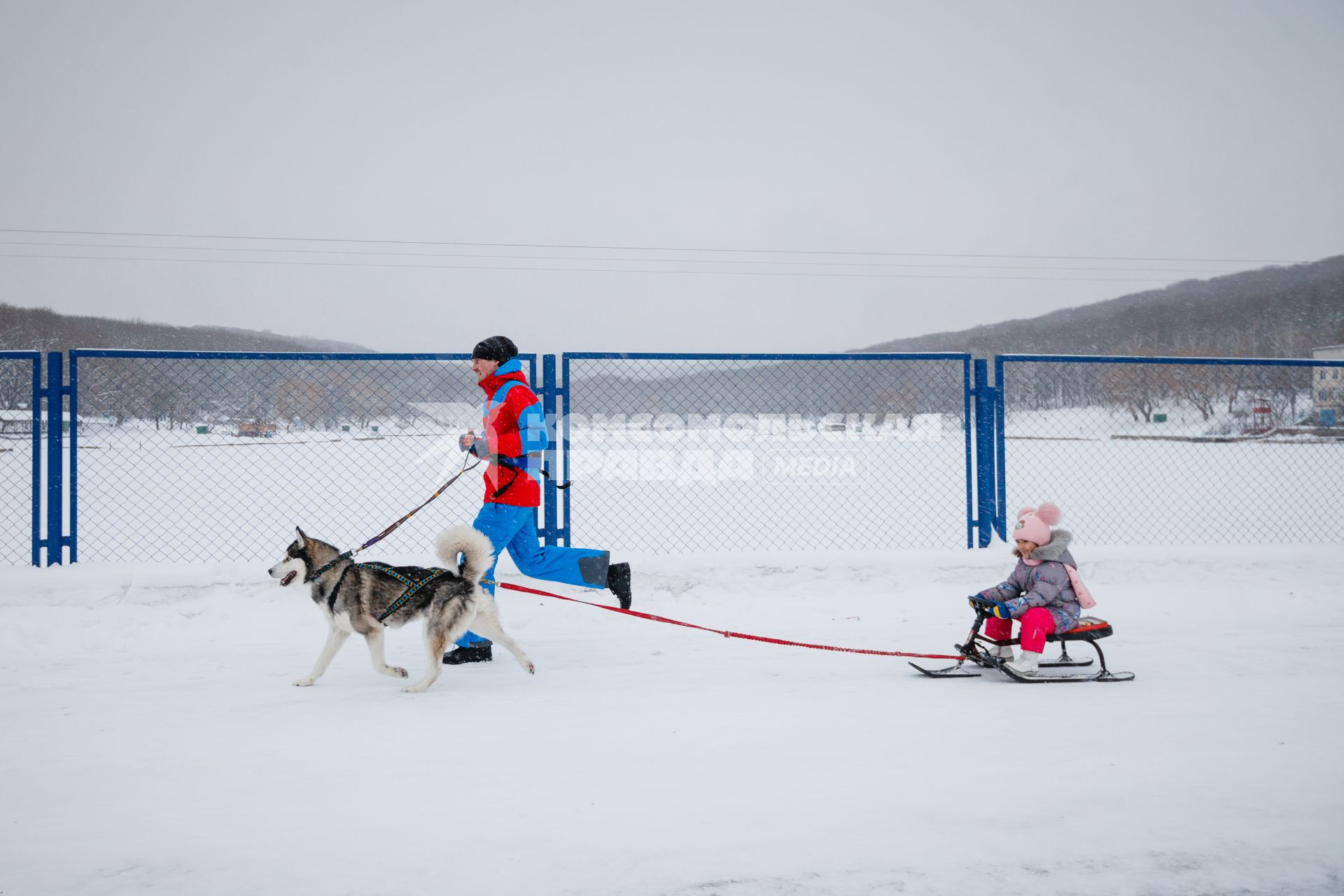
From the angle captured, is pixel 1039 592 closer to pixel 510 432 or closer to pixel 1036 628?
pixel 1036 628

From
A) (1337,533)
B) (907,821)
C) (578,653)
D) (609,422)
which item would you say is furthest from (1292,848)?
(1337,533)

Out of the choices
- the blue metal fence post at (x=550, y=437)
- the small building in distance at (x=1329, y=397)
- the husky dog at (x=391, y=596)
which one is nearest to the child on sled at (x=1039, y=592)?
the husky dog at (x=391, y=596)

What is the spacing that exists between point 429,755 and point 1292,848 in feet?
10.1

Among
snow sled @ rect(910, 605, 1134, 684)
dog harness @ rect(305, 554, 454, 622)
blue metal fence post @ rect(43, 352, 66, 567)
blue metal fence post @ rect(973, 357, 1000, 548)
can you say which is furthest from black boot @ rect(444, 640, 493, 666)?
blue metal fence post @ rect(973, 357, 1000, 548)

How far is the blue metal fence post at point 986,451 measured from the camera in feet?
22.6

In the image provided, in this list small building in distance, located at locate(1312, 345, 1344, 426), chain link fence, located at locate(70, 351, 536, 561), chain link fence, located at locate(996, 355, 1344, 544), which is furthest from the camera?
small building in distance, located at locate(1312, 345, 1344, 426)

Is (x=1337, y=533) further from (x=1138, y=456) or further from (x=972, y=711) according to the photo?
(x=1138, y=456)

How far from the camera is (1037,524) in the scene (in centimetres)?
437

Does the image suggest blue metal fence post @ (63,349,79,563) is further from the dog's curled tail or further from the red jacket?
the dog's curled tail

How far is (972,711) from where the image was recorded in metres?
3.76

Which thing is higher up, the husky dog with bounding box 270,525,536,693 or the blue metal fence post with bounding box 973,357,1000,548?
the blue metal fence post with bounding box 973,357,1000,548

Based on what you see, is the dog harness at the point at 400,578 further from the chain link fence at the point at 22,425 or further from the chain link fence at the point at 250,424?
the chain link fence at the point at 22,425

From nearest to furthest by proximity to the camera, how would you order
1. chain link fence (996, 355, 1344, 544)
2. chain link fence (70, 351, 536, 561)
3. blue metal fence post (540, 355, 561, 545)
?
blue metal fence post (540, 355, 561, 545) → chain link fence (70, 351, 536, 561) → chain link fence (996, 355, 1344, 544)

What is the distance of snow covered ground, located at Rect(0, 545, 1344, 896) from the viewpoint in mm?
2377
